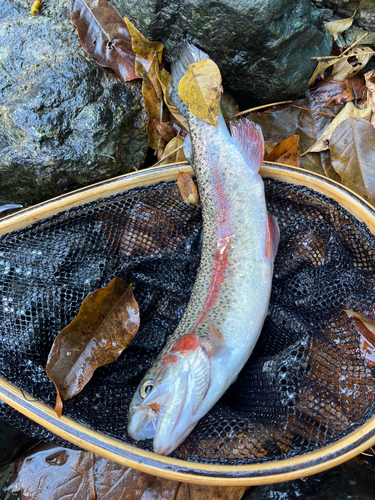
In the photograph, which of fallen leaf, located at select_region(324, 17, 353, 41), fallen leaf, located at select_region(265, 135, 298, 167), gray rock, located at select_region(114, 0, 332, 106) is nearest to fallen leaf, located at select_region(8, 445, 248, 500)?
fallen leaf, located at select_region(265, 135, 298, 167)

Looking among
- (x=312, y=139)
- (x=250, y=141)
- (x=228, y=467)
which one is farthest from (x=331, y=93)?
(x=228, y=467)

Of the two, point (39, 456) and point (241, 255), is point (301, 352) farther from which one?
point (39, 456)

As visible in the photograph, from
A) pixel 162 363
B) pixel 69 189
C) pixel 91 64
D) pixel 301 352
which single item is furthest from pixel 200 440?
pixel 91 64

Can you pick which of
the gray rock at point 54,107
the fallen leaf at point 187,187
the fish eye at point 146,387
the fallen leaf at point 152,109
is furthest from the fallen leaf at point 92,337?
the fallen leaf at point 152,109

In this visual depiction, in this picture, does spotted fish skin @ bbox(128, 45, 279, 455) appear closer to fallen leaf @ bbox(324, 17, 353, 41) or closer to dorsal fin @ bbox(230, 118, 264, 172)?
dorsal fin @ bbox(230, 118, 264, 172)

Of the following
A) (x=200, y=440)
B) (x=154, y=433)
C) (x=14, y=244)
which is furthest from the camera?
(x=14, y=244)
